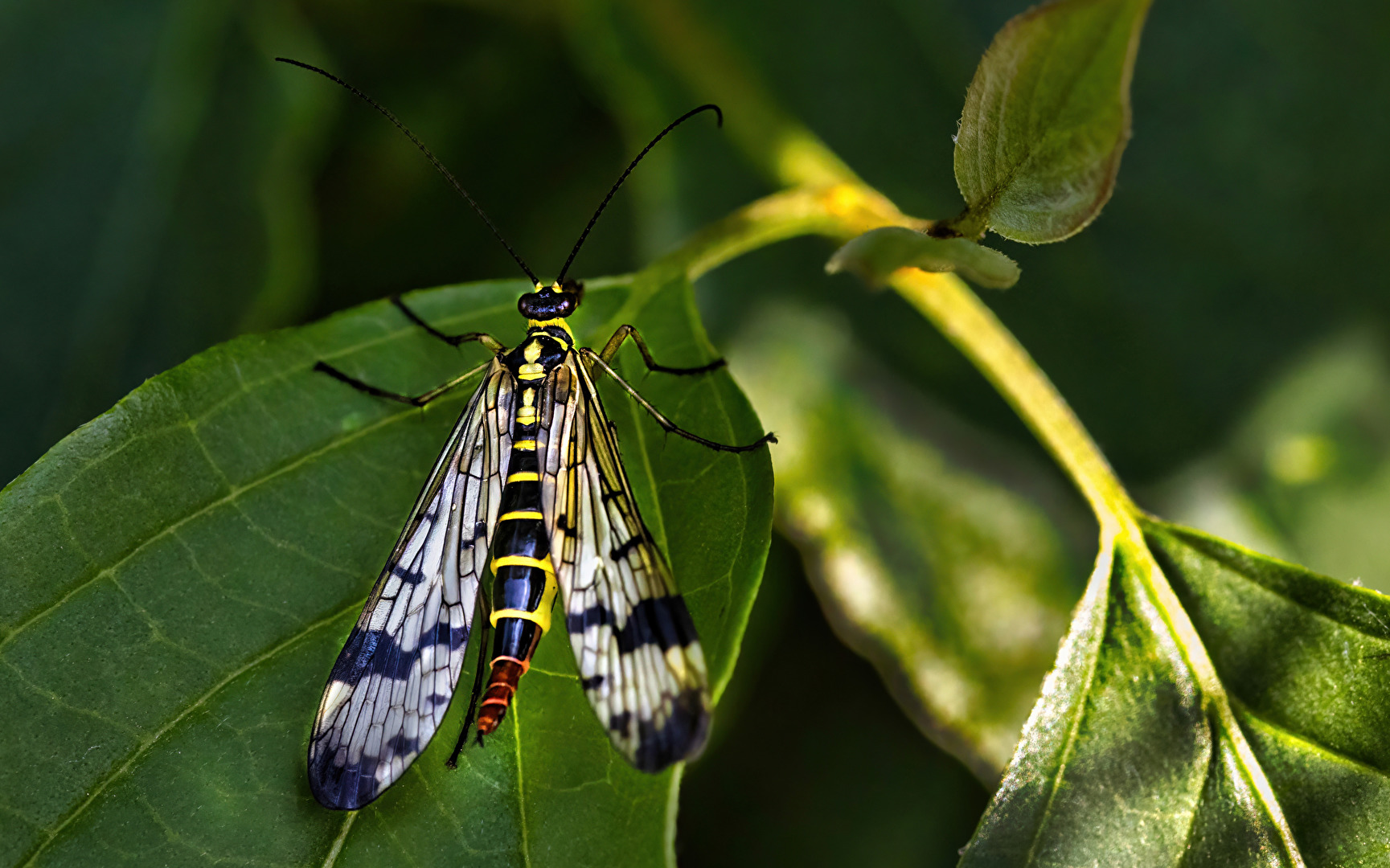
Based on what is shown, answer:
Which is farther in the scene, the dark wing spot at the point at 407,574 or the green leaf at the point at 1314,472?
the green leaf at the point at 1314,472

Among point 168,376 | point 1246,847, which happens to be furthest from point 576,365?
point 1246,847

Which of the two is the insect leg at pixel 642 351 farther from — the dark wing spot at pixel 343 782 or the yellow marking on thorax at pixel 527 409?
the dark wing spot at pixel 343 782

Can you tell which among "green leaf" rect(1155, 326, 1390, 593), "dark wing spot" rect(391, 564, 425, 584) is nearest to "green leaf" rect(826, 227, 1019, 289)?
"dark wing spot" rect(391, 564, 425, 584)

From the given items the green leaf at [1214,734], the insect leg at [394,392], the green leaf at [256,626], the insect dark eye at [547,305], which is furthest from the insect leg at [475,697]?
the green leaf at [1214,734]

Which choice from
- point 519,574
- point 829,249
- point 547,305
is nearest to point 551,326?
point 547,305

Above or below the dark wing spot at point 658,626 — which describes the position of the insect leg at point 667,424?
above

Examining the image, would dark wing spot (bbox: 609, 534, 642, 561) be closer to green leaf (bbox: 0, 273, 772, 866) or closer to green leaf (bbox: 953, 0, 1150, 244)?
green leaf (bbox: 0, 273, 772, 866)

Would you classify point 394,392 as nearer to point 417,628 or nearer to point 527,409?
point 527,409
